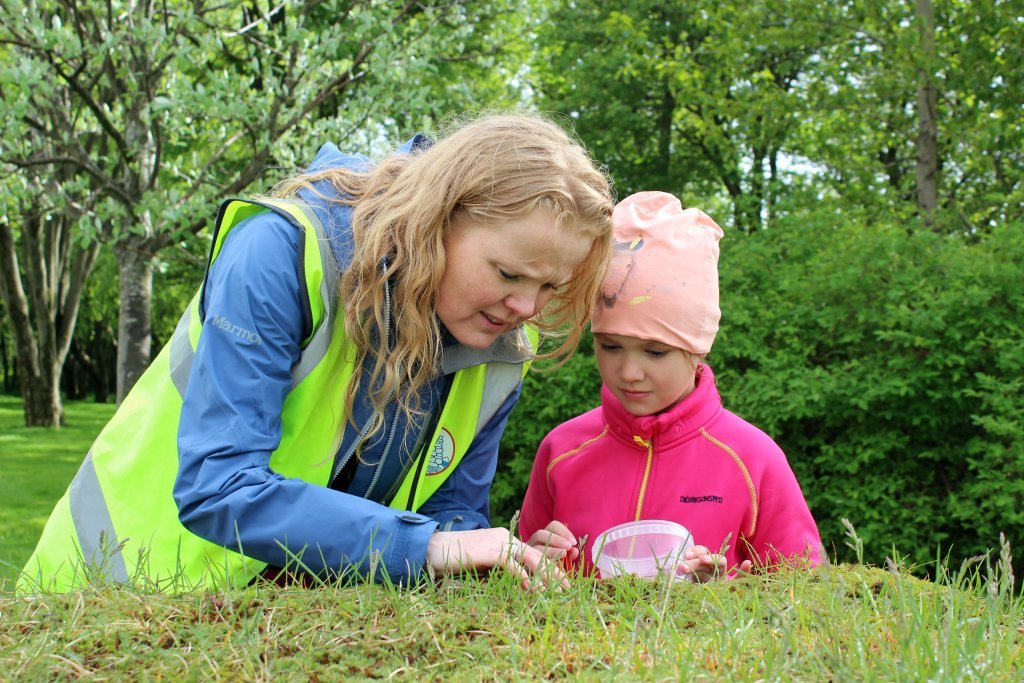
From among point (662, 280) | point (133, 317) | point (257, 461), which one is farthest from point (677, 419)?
point (133, 317)

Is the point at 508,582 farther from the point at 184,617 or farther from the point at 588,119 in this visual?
the point at 588,119

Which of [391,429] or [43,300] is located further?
[43,300]

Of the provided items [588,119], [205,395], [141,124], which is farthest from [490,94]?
[205,395]

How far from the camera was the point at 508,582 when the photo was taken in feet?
6.95

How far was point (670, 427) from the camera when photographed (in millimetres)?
3512

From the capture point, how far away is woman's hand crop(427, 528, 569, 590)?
2166 millimetres

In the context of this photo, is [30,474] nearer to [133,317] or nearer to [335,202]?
[133,317]

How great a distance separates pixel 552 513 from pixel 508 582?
1.68m

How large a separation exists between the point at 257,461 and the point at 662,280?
1.58 meters

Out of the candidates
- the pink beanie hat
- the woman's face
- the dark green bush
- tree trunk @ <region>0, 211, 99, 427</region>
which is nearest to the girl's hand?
the woman's face

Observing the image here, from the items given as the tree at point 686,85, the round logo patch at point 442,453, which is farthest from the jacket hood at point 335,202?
the tree at point 686,85

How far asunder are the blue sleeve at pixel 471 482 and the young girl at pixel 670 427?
1.24ft

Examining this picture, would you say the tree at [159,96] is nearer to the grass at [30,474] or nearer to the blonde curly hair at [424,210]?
the grass at [30,474]

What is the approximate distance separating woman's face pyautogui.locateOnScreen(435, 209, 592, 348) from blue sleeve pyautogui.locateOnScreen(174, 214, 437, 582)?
17.9 inches
